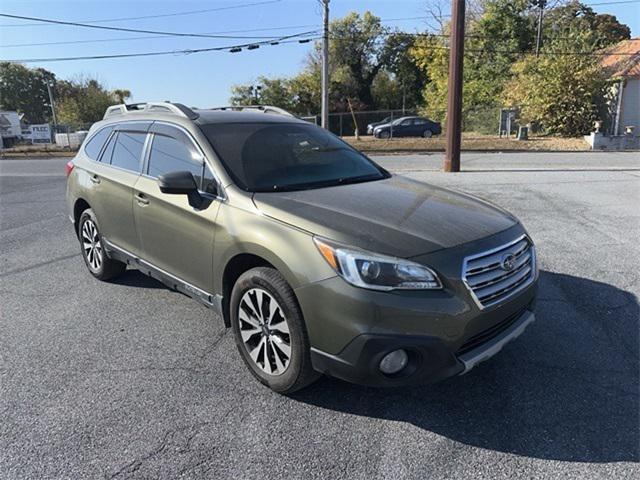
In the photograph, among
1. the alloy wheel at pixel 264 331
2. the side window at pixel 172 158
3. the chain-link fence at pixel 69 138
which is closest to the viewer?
A: the alloy wheel at pixel 264 331

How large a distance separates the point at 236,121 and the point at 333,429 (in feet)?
8.30

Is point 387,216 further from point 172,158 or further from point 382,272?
point 172,158

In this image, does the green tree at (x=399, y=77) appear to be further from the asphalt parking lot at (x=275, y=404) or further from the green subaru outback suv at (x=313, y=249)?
the green subaru outback suv at (x=313, y=249)

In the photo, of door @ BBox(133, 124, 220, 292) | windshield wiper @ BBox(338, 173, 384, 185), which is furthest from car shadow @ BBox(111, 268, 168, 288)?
windshield wiper @ BBox(338, 173, 384, 185)

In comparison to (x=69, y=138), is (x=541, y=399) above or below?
below

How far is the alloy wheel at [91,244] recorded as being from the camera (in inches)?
197

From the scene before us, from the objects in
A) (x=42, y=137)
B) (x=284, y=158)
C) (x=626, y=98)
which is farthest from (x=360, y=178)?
(x=42, y=137)

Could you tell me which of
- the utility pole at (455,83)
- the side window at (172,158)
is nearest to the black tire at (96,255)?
the side window at (172,158)

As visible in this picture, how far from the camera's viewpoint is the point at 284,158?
3770mm

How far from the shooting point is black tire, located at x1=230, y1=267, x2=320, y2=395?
276cm

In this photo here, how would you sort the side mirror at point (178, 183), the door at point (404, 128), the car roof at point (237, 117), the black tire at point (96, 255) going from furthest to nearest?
the door at point (404, 128) < the black tire at point (96, 255) < the car roof at point (237, 117) < the side mirror at point (178, 183)

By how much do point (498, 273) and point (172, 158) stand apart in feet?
8.40

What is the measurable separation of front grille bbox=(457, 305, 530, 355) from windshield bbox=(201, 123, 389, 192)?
5.03 feet

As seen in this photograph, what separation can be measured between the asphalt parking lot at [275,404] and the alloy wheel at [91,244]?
42 cm
